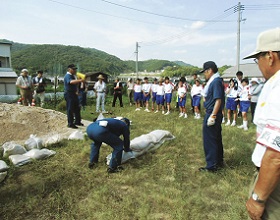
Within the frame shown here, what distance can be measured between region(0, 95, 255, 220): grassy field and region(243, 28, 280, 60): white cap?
1.81 m

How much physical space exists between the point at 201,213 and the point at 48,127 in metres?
4.66

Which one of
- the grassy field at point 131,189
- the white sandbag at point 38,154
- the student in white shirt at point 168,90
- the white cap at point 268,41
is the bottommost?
the grassy field at point 131,189

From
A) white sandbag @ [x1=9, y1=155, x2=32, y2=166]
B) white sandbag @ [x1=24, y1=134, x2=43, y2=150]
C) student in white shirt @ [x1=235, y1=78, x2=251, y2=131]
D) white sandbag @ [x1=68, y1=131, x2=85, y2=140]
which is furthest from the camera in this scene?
student in white shirt @ [x1=235, y1=78, x2=251, y2=131]

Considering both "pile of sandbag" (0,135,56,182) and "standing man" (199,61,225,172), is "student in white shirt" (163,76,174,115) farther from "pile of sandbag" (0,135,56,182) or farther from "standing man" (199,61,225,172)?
"pile of sandbag" (0,135,56,182)

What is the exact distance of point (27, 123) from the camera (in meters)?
5.62

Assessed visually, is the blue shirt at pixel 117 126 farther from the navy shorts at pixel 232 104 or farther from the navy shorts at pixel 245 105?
the navy shorts at pixel 232 104

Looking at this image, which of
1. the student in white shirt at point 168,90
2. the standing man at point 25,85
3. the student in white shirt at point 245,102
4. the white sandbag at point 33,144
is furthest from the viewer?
the student in white shirt at point 168,90

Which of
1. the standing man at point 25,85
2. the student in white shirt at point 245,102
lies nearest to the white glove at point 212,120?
the student in white shirt at point 245,102

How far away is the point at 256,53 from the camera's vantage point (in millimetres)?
1227

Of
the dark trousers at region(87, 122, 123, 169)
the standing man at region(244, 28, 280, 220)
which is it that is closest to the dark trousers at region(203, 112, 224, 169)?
the dark trousers at region(87, 122, 123, 169)

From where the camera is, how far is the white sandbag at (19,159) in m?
3.61

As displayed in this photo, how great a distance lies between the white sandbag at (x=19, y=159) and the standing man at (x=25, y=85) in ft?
14.8

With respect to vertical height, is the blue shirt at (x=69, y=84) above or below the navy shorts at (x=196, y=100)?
above

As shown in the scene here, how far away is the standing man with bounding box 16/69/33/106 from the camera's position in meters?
7.50
